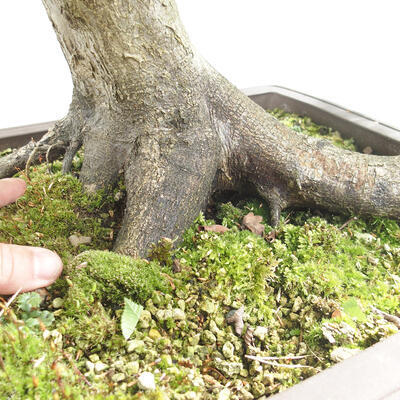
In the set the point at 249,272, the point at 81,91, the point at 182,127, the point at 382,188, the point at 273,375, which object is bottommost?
the point at 273,375

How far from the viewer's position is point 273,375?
70.4 inches

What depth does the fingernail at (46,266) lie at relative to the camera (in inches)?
71.7

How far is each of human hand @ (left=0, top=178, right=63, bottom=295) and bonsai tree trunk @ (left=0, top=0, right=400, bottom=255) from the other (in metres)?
0.47

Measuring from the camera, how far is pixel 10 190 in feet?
8.77

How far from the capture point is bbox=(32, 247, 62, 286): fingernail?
182 centimetres

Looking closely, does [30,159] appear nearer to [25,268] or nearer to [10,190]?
[10,190]

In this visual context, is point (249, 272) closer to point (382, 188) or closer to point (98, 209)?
point (98, 209)

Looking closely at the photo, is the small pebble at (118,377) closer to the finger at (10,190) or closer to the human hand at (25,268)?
the human hand at (25,268)

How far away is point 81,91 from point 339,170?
6.76 feet

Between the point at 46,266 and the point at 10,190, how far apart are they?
1106 mm

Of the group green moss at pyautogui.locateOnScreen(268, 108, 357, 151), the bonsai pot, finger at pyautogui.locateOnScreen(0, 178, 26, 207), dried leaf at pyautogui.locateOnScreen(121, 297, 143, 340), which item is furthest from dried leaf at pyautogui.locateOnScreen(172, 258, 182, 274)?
green moss at pyautogui.locateOnScreen(268, 108, 357, 151)

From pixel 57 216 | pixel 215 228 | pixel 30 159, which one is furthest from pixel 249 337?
pixel 30 159

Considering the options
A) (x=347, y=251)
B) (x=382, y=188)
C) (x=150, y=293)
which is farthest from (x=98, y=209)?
(x=382, y=188)

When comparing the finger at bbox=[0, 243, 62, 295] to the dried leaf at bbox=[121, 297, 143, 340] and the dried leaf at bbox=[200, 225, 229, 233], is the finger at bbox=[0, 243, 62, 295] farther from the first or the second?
the dried leaf at bbox=[200, 225, 229, 233]
